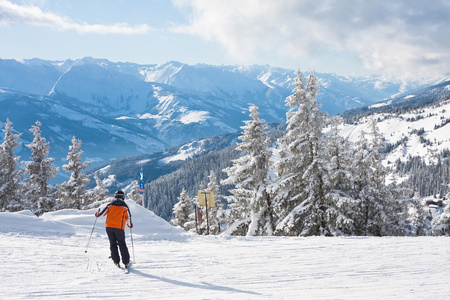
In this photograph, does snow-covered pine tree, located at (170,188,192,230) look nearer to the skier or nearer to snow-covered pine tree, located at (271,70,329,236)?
snow-covered pine tree, located at (271,70,329,236)

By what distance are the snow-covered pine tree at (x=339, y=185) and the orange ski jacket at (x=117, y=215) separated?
11.9 meters

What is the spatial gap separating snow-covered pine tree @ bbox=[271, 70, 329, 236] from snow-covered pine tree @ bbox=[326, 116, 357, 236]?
554 millimetres

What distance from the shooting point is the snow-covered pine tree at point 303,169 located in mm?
17281

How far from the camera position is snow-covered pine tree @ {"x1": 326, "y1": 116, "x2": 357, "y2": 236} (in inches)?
648

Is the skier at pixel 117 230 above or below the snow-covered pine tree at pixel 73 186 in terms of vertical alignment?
below

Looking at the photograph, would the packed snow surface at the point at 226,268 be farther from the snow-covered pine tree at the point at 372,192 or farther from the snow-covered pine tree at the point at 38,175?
the snow-covered pine tree at the point at 38,175

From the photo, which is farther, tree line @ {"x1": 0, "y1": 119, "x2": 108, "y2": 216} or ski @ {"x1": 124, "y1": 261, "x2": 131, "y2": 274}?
tree line @ {"x1": 0, "y1": 119, "x2": 108, "y2": 216}

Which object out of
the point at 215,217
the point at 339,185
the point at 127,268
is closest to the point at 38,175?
the point at 215,217

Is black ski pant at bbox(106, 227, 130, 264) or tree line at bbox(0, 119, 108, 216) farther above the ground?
tree line at bbox(0, 119, 108, 216)

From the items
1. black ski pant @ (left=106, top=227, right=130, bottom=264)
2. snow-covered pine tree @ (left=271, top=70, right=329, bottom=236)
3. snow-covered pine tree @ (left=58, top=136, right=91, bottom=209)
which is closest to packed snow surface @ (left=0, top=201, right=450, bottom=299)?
black ski pant @ (left=106, top=227, right=130, bottom=264)

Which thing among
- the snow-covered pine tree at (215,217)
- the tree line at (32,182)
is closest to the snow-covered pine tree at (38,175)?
the tree line at (32,182)

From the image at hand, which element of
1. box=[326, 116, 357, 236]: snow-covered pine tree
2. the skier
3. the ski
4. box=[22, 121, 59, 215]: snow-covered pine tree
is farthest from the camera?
box=[22, 121, 59, 215]: snow-covered pine tree

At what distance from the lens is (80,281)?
23.3ft

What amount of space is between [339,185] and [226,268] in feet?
41.1
